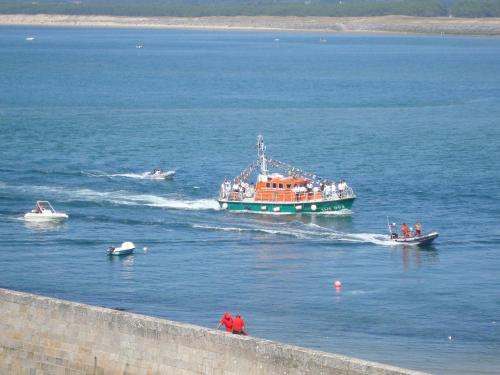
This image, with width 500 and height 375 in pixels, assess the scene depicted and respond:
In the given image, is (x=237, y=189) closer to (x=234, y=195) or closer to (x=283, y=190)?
(x=234, y=195)

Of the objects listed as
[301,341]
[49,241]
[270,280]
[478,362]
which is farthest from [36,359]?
[49,241]

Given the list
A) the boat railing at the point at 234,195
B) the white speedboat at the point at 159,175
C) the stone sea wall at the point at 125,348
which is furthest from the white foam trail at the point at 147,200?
the stone sea wall at the point at 125,348

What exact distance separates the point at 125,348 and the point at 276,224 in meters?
33.2

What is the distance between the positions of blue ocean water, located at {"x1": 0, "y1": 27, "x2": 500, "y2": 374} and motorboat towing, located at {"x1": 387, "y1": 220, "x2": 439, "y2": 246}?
577 millimetres

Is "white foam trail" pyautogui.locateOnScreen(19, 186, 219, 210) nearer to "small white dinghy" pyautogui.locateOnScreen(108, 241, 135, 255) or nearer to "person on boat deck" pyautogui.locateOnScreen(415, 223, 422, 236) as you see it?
"small white dinghy" pyautogui.locateOnScreen(108, 241, 135, 255)

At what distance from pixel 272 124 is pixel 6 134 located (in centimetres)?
2516

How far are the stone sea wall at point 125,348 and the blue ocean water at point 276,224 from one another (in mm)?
11327

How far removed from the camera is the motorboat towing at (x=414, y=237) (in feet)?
188

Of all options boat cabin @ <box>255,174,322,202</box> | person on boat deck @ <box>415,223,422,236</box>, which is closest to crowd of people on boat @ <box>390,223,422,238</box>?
person on boat deck @ <box>415,223,422,236</box>

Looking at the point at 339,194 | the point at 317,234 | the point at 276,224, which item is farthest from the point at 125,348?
the point at 339,194

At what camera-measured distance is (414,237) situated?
5766cm

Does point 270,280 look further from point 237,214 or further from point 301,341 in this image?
point 237,214

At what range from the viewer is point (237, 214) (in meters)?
65.4

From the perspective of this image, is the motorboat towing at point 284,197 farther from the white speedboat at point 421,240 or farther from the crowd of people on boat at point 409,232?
the white speedboat at point 421,240
